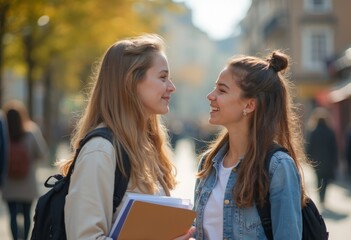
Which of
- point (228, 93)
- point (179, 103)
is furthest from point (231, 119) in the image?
point (179, 103)

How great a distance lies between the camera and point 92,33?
2594cm

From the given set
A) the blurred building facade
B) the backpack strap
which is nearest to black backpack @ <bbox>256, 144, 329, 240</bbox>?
the backpack strap

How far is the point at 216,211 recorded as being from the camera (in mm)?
4195

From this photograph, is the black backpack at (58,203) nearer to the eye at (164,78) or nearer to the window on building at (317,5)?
the eye at (164,78)

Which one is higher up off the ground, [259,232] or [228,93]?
[228,93]

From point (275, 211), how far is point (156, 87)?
77cm

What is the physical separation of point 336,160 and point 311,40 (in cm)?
3296

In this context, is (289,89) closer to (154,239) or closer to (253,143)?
(253,143)

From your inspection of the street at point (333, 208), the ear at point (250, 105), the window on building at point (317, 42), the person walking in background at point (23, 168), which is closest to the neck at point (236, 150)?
the ear at point (250, 105)

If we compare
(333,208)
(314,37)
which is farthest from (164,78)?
(314,37)

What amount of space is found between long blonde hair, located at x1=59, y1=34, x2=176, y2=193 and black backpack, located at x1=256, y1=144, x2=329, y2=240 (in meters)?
0.50

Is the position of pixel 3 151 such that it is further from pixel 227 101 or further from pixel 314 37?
pixel 314 37

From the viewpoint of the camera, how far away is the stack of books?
379cm

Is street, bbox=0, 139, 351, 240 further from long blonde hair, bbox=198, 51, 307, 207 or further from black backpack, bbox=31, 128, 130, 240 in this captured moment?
black backpack, bbox=31, 128, 130, 240
